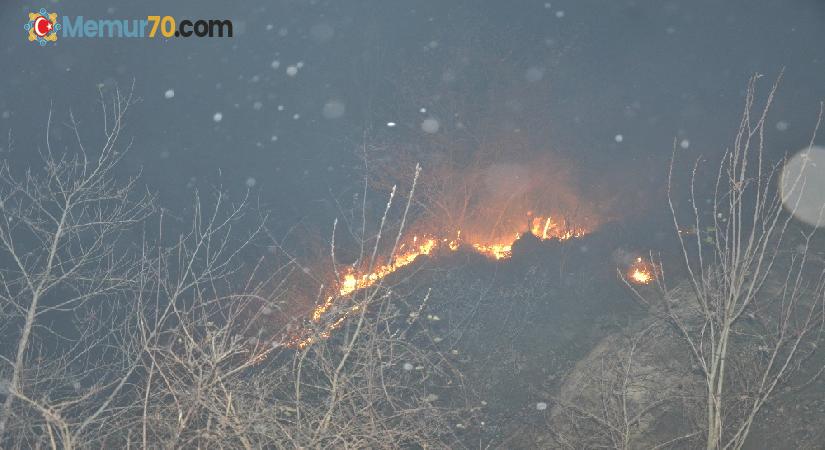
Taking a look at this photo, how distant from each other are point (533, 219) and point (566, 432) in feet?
45.8

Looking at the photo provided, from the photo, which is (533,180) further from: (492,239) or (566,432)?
(566,432)

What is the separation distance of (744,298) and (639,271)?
29.8 feet

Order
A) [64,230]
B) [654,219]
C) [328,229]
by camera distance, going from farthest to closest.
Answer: [328,229]
[654,219]
[64,230]

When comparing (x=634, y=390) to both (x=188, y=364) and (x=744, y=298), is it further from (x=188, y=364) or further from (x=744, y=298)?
(x=188, y=364)

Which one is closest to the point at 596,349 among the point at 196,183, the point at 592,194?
the point at 592,194

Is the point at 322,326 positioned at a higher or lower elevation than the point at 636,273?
higher

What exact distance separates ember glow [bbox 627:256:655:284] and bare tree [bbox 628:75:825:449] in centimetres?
147

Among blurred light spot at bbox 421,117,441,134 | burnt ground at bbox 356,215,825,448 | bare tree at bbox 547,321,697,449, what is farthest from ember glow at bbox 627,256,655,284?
blurred light spot at bbox 421,117,441,134

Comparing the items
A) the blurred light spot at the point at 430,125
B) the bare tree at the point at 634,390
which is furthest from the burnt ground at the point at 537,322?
the blurred light spot at the point at 430,125

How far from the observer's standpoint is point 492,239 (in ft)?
76.5

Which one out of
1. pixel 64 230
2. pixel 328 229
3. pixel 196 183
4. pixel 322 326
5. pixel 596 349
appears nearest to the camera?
pixel 322 326

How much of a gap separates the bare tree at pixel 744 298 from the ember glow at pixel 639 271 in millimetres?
1467

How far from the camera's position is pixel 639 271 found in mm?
17250

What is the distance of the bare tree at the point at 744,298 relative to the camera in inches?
184
